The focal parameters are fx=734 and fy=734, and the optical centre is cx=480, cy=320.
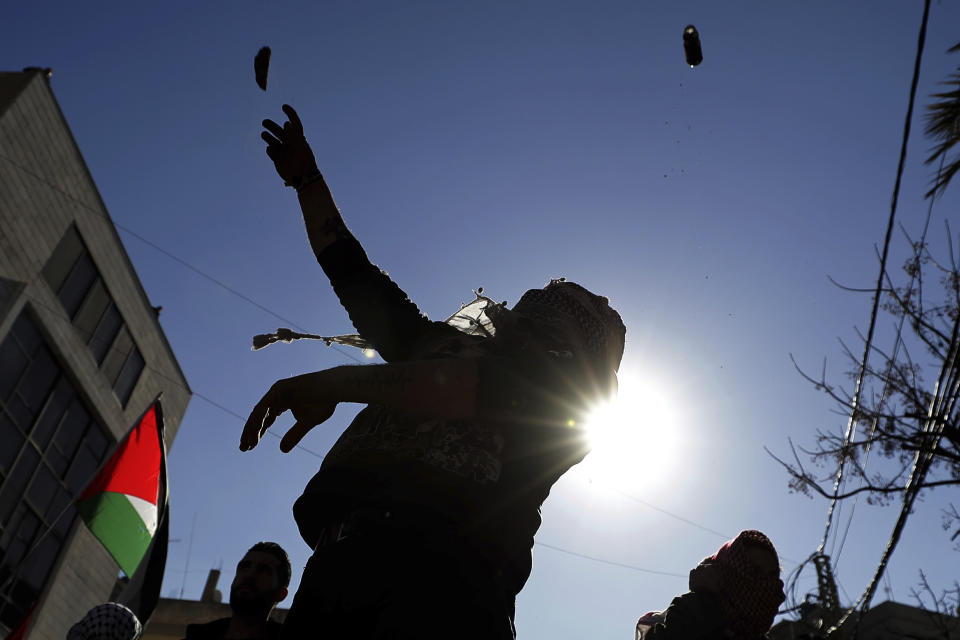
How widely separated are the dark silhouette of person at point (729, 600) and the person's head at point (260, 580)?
208 centimetres

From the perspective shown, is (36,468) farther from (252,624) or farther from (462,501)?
(462,501)

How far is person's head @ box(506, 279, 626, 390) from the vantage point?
1607mm

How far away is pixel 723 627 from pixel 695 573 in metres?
0.26

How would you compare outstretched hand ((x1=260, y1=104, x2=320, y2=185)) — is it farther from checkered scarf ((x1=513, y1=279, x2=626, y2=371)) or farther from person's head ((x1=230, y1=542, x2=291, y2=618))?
person's head ((x1=230, y1=542, x2=291, y2=618))

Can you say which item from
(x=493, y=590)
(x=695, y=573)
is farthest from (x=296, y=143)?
(x=695, y=573)

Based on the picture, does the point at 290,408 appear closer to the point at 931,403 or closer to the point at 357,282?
the point at 357,282

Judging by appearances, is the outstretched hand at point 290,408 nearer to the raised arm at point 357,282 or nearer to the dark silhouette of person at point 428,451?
the dark silhouette of person at point 428,451

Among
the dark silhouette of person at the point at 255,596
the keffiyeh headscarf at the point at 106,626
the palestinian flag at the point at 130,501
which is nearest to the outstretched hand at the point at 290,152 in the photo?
the dark silhouette of person at the point at 255,596

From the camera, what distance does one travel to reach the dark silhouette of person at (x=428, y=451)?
1238 millimetres

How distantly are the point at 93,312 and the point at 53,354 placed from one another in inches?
72.8

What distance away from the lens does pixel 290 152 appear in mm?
1747

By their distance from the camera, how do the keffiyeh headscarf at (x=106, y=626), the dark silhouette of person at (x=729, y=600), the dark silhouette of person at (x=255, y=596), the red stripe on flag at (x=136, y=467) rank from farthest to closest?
the red stripe on flag at (x=136, y=467), the keffiyeh headscarf at (x=106, y=626), the dark silhouette of person at (x=255, y=596), the dark silhouette of person at (x=729, y=600)

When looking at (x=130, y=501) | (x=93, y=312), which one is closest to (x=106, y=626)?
(x=130, y=501)

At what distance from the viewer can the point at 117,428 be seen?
737 inches
